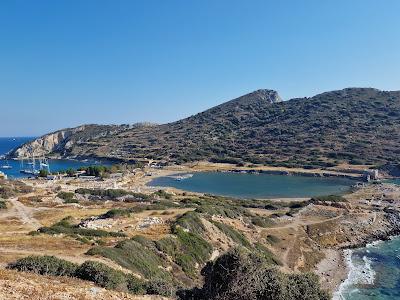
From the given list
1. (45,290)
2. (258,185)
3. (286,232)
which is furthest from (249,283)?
(258,185)

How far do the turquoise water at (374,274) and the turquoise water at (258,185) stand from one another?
44069mm

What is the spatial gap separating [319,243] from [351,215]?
14.8 metres

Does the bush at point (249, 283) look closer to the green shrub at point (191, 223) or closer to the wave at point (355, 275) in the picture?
the wave at point (355, 275)

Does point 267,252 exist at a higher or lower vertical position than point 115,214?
lower

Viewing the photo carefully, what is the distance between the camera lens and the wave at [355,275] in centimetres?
4133

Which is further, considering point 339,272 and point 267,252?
point 267,252

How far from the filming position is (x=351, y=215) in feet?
230

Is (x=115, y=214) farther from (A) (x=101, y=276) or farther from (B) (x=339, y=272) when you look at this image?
(A) (x=101, y=276)

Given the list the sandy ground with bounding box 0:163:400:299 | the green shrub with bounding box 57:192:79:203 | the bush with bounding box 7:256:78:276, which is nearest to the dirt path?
the sandy ground with bounding box 0:163:400:299

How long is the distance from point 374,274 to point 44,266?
38100 millimetres

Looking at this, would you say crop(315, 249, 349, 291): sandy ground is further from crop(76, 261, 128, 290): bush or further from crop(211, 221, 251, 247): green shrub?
crop(76, 261, 128, 290): bush

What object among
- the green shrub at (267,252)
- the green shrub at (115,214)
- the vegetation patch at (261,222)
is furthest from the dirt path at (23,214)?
the vegetation patch at (261,222)

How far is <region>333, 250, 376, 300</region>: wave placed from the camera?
41325 mm

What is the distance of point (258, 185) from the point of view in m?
121
